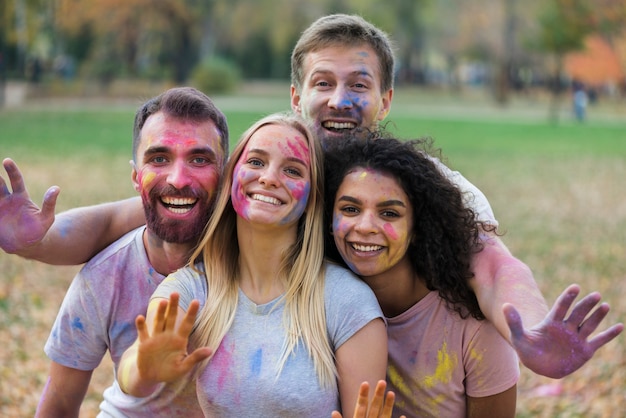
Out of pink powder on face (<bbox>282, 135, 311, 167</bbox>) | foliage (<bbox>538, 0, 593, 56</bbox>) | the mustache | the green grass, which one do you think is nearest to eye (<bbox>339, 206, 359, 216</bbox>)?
pink powder on face (<bbox>282, 135, 311, 167</bbox>)

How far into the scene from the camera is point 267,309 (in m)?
3.31

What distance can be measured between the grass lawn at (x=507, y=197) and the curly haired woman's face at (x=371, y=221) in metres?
0.72

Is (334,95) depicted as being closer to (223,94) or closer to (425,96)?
(223,94)

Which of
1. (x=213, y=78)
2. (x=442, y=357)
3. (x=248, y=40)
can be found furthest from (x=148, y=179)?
(x=248, y=40)

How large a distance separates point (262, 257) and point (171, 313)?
628 mm

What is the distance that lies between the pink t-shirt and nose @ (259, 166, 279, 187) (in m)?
0.73

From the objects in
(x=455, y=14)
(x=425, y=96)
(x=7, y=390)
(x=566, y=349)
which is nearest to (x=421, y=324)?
(x=566, y=349)

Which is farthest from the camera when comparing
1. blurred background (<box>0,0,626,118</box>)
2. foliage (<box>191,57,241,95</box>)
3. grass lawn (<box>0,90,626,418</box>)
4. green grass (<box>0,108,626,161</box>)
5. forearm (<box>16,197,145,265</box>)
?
foliage (<box>191,57,241,95</box>)

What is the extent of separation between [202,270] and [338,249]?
21.4 inches

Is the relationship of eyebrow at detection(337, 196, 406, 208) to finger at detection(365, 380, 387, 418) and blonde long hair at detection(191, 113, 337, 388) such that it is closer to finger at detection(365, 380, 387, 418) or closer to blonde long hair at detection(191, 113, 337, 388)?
blonde long hair at detection(191, 113, 337, 388)

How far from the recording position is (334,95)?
4102 mm

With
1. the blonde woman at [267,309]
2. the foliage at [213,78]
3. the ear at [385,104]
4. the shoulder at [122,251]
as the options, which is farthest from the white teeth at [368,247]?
the foliage at [213,78]

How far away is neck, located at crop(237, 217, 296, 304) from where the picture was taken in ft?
11.2

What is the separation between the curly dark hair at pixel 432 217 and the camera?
3.41 meters
